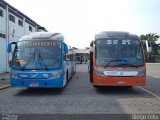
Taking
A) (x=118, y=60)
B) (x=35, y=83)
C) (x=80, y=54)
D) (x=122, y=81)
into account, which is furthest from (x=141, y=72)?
(x=80, y=54)

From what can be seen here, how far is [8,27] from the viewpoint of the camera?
3334 cm

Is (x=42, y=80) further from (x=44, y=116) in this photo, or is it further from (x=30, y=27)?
(x=30, y=27)

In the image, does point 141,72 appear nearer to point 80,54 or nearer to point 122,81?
point 122,81

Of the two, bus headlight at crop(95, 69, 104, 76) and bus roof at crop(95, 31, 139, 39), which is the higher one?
bus roof at crop(95, 31, 139, 39)

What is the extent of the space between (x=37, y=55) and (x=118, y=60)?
3.70m

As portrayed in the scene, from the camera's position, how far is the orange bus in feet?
48.2

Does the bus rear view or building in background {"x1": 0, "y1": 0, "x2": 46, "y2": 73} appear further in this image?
building in background {"x1": 0, "y1": 0, "x2": 46, "y2": 73}

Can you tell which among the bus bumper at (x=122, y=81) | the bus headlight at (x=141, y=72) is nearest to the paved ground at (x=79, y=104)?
the bus bumper at (x=122, y=81)

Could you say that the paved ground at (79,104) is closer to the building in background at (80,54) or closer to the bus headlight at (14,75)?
the bus headlight at (14,75)

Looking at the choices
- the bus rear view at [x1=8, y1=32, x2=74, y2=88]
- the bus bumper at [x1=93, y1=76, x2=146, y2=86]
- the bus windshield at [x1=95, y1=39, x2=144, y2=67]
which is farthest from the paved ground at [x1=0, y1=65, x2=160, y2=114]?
the bus windshield at [x1=95, y1=39, x2=144, y2=67]

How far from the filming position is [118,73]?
1469 centimetres

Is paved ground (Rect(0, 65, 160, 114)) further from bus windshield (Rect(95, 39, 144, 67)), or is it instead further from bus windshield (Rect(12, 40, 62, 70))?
bus windshield (Rect(95, 39, 144, 67))

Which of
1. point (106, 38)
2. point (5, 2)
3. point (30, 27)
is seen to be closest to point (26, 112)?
point (106, 38)

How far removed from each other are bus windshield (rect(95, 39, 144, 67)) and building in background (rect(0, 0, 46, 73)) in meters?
18.0
